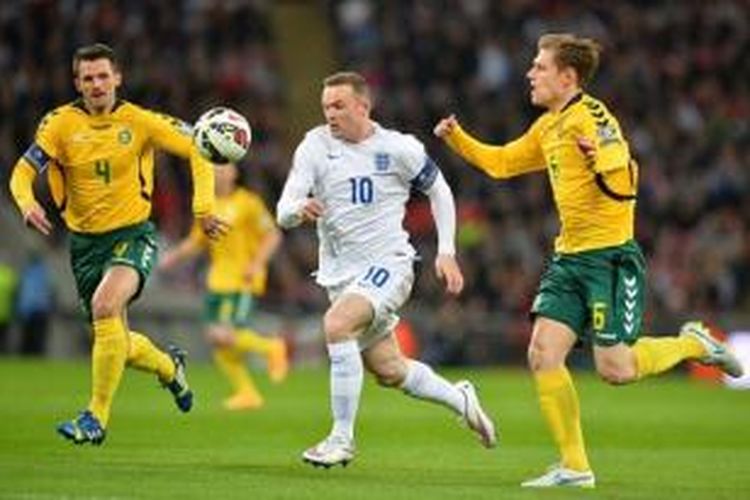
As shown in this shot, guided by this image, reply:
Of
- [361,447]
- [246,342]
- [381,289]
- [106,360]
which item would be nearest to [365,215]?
[381,289]

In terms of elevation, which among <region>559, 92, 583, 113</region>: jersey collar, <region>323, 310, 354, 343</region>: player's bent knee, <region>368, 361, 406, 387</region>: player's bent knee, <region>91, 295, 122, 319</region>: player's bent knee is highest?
<region>559, 92, 583, 113</region>: jersey collar

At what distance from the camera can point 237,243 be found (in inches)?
805

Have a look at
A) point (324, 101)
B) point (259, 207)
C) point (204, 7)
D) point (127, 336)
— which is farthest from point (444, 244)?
point (204, 7)

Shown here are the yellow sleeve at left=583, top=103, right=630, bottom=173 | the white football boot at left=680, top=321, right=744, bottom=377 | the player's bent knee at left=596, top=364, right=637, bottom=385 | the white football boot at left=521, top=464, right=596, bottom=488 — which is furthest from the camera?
the white football boot at left=680, top=321, right=744, bottom=377

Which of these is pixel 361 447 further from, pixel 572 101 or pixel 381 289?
pixel 572 101

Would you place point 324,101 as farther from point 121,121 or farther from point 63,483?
point 63,483

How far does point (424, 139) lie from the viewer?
31.0 metres

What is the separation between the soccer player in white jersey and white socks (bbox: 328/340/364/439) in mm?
29

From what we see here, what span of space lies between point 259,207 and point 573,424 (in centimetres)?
914

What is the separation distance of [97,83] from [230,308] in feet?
21.9

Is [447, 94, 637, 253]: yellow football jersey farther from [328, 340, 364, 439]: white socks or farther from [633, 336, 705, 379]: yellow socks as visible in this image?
[328, 340, 364, 439]: white socks

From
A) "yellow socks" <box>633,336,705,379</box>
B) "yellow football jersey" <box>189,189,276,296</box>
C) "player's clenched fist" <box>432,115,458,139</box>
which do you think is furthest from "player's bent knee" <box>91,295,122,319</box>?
"yellow football jersey" <box>189,189,276,296</box>

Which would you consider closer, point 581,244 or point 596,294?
point 596,294

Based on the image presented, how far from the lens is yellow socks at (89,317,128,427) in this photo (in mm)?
13266
